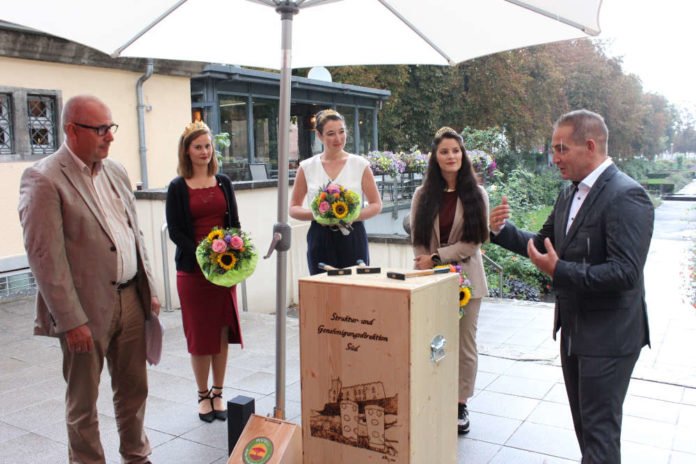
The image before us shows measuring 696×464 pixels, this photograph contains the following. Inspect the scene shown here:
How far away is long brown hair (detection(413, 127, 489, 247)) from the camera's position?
13.0ft

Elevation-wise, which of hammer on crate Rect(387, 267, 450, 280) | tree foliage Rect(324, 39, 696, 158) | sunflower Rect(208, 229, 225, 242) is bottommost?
hammer on crate Rect(387, 267, 450, 280)

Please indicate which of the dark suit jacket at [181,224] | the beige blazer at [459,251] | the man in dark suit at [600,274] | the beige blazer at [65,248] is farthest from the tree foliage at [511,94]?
the man in dark suit at [600,274]

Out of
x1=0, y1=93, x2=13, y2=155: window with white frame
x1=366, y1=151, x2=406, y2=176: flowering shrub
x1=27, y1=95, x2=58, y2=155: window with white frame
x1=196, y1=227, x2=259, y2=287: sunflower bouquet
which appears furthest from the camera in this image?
x1=366, y1=151, x2=406, y2=176: flowering shrub

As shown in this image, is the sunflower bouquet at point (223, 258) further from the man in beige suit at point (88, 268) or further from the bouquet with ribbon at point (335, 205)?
the bouquet with ribbon at point (335, 205)

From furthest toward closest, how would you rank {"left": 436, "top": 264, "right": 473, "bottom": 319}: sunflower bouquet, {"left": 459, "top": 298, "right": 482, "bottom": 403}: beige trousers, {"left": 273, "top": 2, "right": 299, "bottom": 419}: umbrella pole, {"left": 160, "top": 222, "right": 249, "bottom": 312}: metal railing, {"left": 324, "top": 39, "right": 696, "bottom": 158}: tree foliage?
{"left": 324, "top": 39, "right": 696, "bottom": 158}: tree foliage → {"left": 160, "top": 222, "right": 249, "bottom": 312}: metal railing → {"left": 459, "top": 298, "right": 482, "bottom": 403}: beige trousers → {"left": 436, "top": 264, "right": 473, "bottom": 319}: sunflower bouquet → {"left": 273, "top": 2, "right": 299, "bottom": 419}: umbrella pole

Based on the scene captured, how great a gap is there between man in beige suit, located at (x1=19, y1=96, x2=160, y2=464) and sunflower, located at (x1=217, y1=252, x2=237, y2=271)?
0.56 metres

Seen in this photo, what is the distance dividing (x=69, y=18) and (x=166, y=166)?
10298 mm

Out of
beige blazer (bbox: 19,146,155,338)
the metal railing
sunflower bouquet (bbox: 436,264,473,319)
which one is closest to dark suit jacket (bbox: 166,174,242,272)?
beige blazer (bbox: 19,146,155,338)

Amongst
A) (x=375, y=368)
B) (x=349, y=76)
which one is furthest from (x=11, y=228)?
(x=349, y=76)

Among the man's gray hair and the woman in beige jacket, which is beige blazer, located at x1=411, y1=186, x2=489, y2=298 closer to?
the woman in beige jacket

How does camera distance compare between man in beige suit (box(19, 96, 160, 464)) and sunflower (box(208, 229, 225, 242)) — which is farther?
sunflower (box(208, 229, 225, 242))

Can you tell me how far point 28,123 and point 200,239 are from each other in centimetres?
797

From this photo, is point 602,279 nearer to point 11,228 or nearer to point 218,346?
point 218,346

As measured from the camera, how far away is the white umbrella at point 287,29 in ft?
10.5
